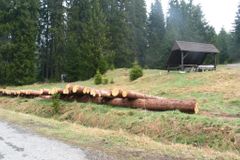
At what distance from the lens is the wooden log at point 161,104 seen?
14.0 meters

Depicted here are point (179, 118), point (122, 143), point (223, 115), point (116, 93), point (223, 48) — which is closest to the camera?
point (122, 143)

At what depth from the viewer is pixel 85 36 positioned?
162ft

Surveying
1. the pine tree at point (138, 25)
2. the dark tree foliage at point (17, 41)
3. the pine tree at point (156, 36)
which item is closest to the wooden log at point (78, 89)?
the dark tree foliage at point (17, 41)

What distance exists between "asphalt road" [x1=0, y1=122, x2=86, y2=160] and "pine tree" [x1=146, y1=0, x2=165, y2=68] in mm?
52553

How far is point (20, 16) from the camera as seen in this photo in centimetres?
4941

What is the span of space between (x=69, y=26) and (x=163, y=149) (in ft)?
152

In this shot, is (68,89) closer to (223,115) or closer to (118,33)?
(223,115)

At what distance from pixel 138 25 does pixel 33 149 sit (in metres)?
60.0

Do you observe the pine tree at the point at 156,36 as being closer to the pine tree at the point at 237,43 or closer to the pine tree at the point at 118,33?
the pine tree at the point at 118,33


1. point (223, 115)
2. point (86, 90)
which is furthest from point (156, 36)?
point (223, 115)

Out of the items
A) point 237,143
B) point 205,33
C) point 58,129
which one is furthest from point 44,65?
point 237,143

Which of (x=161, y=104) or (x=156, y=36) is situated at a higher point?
(x=156, y=36)

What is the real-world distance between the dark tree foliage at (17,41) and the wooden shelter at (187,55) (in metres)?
18.8

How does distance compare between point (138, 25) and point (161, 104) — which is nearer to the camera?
point (161, 104)
